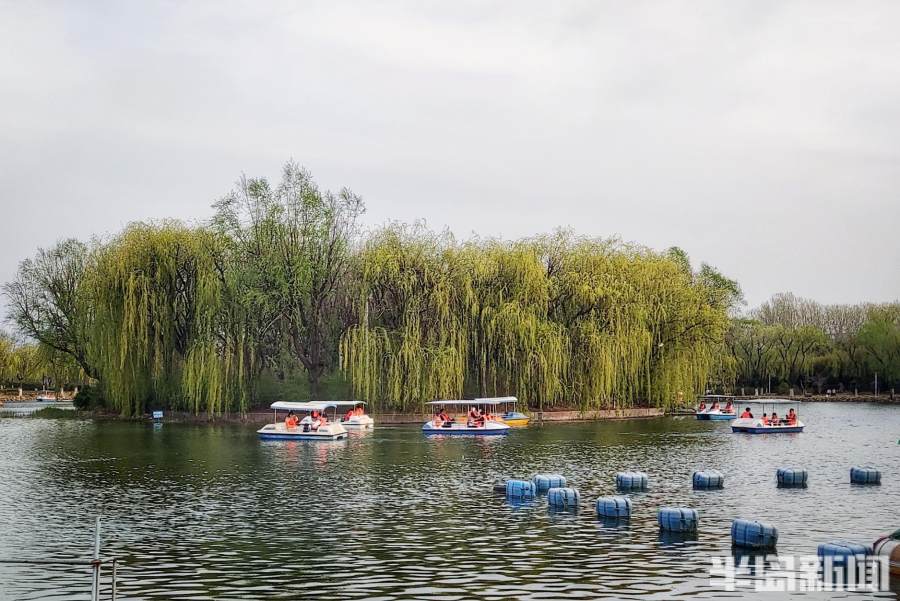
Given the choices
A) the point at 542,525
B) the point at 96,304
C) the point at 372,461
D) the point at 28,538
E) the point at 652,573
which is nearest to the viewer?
the point at 652,573

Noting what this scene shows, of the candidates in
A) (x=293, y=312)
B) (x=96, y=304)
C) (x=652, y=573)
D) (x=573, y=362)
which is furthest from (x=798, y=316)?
(x=652, y=573)

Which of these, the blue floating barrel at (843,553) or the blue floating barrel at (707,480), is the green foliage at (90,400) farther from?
the blue floating barrel at (843,553)

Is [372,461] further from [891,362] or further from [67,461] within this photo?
[891,362]

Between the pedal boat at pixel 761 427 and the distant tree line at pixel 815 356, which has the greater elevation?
the distant tree line at pixel 815 356

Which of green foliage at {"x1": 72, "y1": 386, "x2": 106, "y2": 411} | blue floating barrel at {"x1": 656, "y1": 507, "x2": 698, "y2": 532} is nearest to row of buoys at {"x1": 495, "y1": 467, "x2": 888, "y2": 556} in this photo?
blue floating barrel at {"x1": 656, "y1": 507, "x2": 698, "y2": 532}

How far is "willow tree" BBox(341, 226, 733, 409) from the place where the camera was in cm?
6394

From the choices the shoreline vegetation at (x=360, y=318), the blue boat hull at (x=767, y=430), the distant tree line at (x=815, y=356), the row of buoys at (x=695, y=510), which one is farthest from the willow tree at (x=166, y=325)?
the distant tree line at (x=815, y=356)

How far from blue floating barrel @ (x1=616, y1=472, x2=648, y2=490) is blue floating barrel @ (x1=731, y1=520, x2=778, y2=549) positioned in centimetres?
→ 927

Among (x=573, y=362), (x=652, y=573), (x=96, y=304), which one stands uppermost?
(x=96, y=304)

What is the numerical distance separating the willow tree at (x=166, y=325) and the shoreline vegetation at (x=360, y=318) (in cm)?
11

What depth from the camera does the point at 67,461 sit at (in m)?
40.8

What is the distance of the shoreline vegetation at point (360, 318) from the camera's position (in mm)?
64062

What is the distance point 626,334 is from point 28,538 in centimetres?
5141

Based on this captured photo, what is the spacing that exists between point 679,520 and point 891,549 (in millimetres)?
4989
